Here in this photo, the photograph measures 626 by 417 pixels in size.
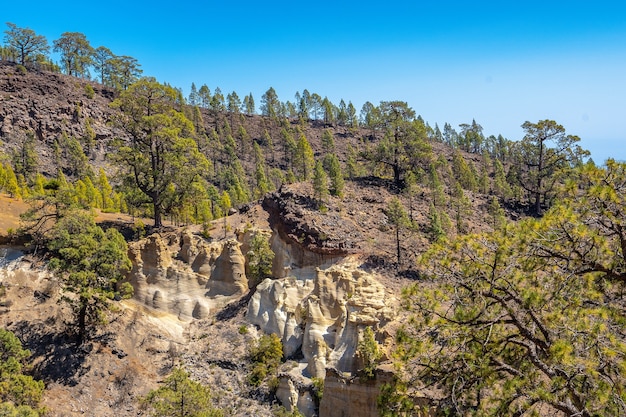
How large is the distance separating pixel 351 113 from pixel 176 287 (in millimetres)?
100139

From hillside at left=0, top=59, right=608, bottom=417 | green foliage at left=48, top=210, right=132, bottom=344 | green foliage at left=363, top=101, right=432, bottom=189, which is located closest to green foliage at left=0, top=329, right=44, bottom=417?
hillside at left=0, top=59, right=608, bottom=417

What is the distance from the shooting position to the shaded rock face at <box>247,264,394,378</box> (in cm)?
2511

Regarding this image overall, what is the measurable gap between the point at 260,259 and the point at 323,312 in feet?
22.7

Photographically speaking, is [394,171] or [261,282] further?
[394,171]

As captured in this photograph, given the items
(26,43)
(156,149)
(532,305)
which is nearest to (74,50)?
(26,43)

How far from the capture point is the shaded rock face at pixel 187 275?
31.7 metres

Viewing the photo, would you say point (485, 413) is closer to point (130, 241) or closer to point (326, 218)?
point (326, 218)

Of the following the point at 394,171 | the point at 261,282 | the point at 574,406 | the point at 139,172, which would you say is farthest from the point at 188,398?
the point at 394,171

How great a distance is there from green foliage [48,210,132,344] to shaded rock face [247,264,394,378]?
9086 mm

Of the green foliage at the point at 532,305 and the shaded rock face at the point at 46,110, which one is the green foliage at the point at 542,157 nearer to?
the green foliage at the point at 532,305

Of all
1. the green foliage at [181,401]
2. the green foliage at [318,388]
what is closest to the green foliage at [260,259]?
the green foliage at [318,388]

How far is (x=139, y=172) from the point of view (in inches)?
1433

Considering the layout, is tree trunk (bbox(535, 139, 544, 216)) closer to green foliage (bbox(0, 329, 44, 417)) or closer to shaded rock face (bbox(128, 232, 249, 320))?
shaded rock face (bbox(128, 232, 249, 320))

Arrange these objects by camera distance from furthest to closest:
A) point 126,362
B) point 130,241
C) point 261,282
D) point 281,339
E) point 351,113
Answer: point 351,113, point 130,241, point 261,282, point 281,339, point 126,362
